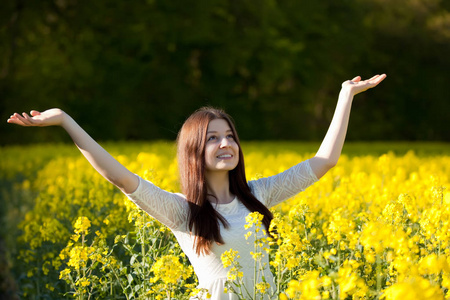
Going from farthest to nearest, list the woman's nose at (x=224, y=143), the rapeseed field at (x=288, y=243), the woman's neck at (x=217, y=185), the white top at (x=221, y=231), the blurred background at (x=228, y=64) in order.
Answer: the blurred background at (x=228, y=64)
the woman's neck at (x=217, y=185)
the woman's nose at (x=224, y=143)
the white top at (x=221, y=231)
the rapeseed field at (x=288, y=243)

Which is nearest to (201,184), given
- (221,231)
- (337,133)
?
(221,231)

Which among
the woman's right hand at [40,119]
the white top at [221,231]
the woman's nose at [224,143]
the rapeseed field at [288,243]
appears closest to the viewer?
the rapeseed field at [288,243]

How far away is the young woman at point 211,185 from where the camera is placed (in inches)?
113

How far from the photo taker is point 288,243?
262 centimetres

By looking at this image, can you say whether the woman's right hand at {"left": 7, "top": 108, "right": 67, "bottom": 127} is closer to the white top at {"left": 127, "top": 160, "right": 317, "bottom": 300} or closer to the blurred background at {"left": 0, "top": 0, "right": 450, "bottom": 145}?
the white top at {"left": 127, "top": 160, "right": 317, "bottom": 300}

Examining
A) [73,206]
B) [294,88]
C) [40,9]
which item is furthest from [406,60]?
Answer: [73,206]

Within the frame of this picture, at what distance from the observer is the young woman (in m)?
2.88

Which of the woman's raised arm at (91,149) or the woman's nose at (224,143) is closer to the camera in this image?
the woman's raised arm at (91,149)

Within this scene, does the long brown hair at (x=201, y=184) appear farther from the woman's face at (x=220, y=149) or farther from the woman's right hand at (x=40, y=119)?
the woman's right hand at (x=40, y=119)

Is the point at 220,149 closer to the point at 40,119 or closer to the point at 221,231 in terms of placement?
the point at 221,231

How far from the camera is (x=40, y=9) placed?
2406 centimetres

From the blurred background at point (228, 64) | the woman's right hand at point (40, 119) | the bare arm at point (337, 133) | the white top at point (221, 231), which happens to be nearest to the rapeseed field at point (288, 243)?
the white top at point (221, 231)

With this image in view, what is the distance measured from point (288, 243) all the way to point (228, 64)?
2508 cm

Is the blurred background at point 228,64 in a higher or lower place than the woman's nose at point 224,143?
higher
